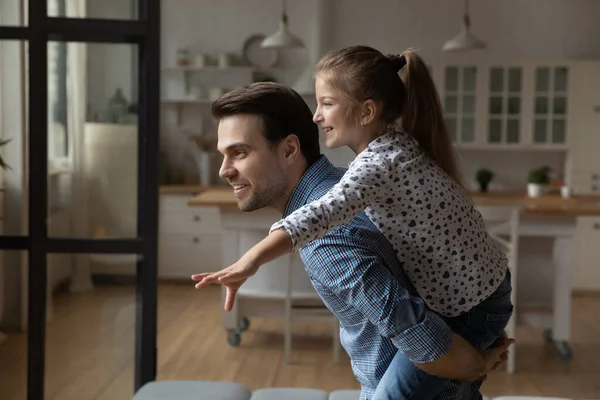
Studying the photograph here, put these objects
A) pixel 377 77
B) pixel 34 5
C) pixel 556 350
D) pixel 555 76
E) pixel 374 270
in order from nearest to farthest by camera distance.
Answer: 1. pixel 374 270
2. pixel 377 77
3. pixel 34 5
4. pixel 556 350
5. pixel 555 76

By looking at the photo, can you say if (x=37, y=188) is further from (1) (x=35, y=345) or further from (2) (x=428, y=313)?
(2) (x=428, y=313)

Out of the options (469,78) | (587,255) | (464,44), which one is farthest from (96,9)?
(587,255)

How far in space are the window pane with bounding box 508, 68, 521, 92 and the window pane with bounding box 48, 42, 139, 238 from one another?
506 centimetres

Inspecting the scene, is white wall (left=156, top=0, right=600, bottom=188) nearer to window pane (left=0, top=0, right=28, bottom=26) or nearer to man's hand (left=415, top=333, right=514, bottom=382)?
window pane (left=0, top=0, right=28, bottom=26)

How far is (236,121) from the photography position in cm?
128

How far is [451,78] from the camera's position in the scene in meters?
7.36

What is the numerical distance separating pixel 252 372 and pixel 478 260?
3.43m

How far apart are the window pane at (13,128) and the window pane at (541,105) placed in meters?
5.33

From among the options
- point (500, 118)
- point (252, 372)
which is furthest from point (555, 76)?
point (252, 372)

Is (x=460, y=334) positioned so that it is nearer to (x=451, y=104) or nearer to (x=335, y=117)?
(x=335, y=117)

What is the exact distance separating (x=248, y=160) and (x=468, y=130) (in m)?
6.37

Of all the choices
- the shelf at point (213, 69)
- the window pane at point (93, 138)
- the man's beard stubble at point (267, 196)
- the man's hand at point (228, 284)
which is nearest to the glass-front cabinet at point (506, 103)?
the shelf at point (213, 69)

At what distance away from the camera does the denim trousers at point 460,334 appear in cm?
132

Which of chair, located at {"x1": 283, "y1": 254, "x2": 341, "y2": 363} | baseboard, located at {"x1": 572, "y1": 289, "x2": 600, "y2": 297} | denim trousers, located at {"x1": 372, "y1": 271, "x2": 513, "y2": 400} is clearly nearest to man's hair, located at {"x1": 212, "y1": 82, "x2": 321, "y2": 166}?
denim trousers, located at {"x1": 372, "y1": 271, "x2": 513, "y2": 400}
